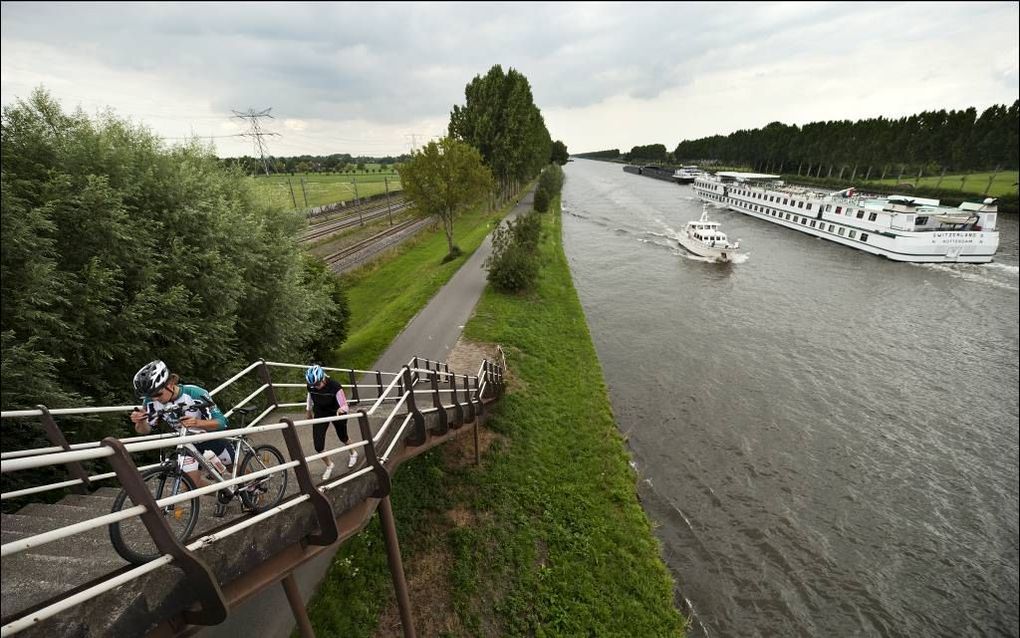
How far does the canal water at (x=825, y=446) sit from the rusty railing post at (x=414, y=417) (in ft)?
28.7

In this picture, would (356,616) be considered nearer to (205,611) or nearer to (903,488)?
(205,611)

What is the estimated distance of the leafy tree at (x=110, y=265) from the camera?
25.8 ft

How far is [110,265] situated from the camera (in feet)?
29.7

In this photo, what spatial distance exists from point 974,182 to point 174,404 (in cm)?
11408

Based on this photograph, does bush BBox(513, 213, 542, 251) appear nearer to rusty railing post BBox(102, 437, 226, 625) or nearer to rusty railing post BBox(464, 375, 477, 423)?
rusty railing post BBox(464, 375, 477, 423)

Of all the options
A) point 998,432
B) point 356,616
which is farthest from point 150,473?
point 998,432

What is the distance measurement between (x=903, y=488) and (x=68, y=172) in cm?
2552

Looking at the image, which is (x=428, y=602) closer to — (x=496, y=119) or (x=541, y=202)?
(x=496, y=119)

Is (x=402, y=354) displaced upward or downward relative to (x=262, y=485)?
downward

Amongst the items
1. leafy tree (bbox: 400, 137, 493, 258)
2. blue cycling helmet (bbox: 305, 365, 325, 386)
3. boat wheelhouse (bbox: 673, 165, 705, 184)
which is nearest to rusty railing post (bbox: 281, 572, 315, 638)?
blue cycling helmet (bbox: 305, 365, 325, 386)

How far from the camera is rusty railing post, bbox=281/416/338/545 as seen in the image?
4551 mm

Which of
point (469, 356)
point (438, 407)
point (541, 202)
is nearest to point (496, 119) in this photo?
point (541, 202)

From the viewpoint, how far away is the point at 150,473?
4914 millimetres

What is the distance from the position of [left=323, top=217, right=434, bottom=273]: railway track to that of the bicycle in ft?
88.4
